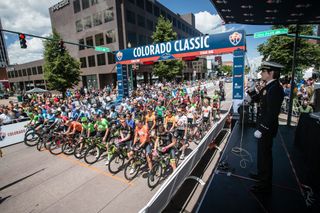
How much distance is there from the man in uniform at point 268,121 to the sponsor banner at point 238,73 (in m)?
7.84

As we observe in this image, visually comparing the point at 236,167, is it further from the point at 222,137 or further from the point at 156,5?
the point at 156,5

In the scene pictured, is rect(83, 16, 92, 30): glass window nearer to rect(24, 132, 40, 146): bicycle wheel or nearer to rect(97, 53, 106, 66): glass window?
rect(97, 53, 106, 66): glass window

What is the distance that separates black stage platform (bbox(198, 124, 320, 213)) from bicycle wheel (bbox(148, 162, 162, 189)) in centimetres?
228

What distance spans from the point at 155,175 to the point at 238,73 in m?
8.24

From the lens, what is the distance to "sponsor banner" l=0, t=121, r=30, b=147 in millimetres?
9883

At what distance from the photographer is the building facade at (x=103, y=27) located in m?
33.3

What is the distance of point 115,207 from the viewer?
4582 mm

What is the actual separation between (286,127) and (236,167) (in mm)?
5206

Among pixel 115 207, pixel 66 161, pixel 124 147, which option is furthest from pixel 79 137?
pixel 115 207

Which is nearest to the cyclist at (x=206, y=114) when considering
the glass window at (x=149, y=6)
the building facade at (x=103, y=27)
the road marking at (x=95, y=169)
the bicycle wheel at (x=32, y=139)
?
the road marking at (x=95, y=169)

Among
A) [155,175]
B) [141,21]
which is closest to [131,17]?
[141,21]

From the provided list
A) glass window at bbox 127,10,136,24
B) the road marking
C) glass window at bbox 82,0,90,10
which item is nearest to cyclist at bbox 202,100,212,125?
the road marking

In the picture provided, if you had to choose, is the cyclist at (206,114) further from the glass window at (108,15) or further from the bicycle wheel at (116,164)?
the glass window at (108,15)

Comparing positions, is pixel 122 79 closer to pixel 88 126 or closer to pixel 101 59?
pixel 88 126
